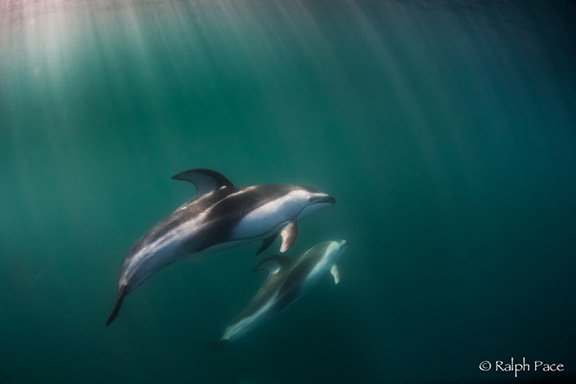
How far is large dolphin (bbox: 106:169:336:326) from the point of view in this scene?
12.3ft

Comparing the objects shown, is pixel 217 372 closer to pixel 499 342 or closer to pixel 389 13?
pixel 499 342

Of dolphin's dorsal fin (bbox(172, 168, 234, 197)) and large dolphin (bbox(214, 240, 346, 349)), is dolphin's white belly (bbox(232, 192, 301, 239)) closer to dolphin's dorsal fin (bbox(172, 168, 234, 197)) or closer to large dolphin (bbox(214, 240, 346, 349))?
dolphin's dorsal fin (bbox(172, 168, 234, 197))

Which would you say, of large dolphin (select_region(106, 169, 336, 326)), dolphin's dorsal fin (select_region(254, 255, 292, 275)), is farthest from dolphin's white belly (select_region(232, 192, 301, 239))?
dolphin's dorsal fin (select_region(254, 255, 292, 275))

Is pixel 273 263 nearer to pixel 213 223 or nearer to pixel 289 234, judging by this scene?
pixel 289 234

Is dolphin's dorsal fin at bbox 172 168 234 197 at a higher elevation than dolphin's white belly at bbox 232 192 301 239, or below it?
higher

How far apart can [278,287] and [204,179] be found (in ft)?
10.6

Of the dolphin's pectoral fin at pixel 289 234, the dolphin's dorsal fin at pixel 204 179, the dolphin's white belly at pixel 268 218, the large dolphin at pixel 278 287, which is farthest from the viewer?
the large dolphin at pixel 278 287

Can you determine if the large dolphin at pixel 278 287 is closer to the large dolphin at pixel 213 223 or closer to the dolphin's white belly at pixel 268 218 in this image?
the large dolphin at pixel 213 223

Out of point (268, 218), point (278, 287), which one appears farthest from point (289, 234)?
point (278, 287)

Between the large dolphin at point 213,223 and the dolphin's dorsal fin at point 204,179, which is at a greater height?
the dolphin's dorsal fin at point 204,179

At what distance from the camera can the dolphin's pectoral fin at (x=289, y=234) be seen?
15.2ft

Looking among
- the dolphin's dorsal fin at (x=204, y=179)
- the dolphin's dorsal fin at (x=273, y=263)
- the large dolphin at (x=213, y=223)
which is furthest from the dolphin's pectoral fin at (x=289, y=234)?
the dolphin's dorsal fin at (x=273, y=263)

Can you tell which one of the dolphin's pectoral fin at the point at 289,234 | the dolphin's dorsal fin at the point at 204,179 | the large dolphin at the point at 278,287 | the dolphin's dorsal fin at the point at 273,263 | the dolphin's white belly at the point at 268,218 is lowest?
the large dolphin at the point at 278,287

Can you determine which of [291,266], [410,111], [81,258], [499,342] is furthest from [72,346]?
[410,111]
